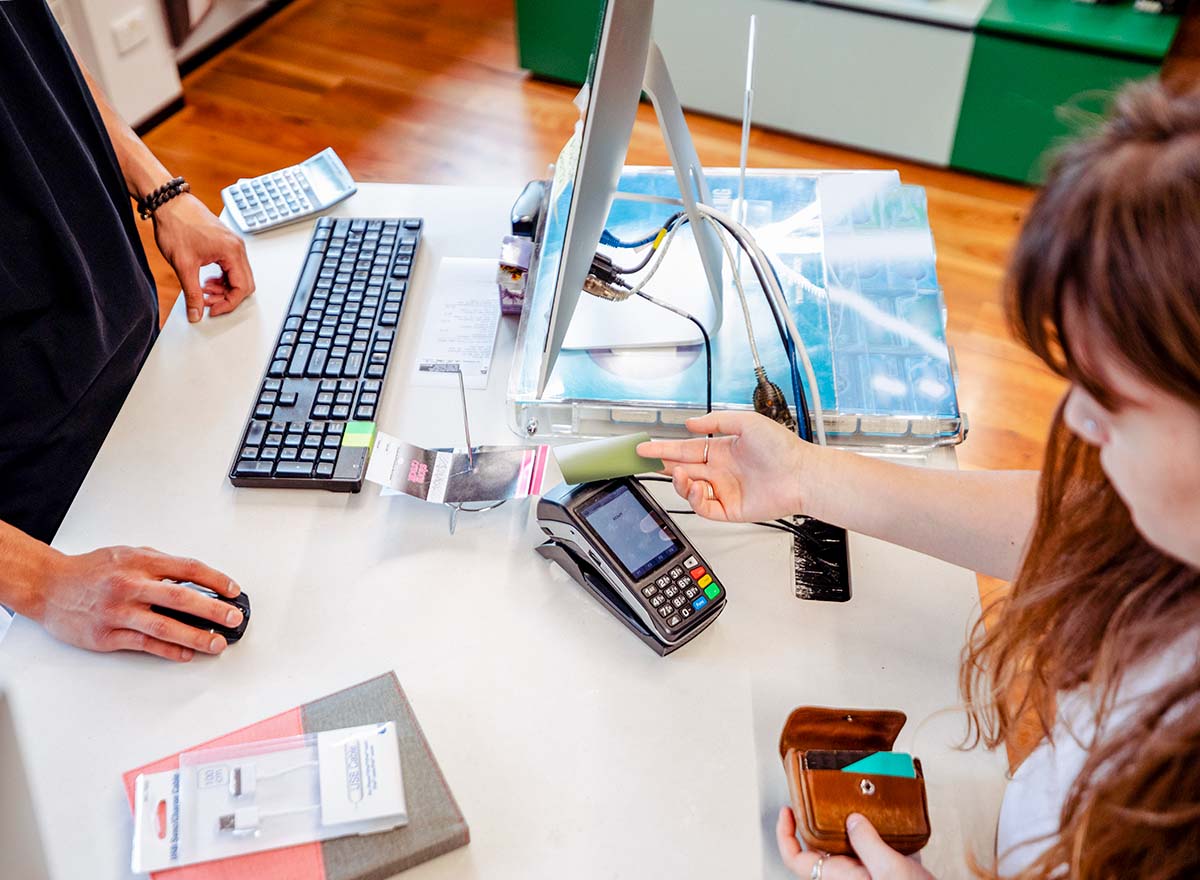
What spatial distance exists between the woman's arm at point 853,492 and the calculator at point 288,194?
69 centimetres

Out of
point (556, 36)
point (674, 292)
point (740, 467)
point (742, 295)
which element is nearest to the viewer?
point (740, 467)

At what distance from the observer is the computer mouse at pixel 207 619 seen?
35.4 inches

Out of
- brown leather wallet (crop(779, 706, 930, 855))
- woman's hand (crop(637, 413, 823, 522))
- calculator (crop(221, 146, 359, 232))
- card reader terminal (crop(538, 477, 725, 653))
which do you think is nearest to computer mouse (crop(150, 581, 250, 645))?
card reader terminal (crop(538, 477, 725, 653))

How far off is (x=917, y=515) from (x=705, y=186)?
48cm

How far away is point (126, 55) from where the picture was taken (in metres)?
2.62

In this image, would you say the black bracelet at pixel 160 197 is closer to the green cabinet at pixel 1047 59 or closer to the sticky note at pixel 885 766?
the sticky note at pixel 885 766

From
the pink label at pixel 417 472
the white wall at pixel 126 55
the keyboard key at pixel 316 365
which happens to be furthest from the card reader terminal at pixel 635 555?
the white wall at pixel 126 55

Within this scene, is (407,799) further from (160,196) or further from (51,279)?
(160,196)

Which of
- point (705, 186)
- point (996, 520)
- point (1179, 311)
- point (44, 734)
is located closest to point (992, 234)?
point (705, 186)

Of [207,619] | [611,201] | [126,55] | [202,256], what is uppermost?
[611,201]

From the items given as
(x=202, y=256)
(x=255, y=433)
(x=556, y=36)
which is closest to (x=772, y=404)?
(x=255, y=433)

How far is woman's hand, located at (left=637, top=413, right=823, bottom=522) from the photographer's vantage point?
38.0 inches

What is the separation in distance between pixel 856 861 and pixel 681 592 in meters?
0.27

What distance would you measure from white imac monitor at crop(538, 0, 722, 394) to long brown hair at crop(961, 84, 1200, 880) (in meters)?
0.44
